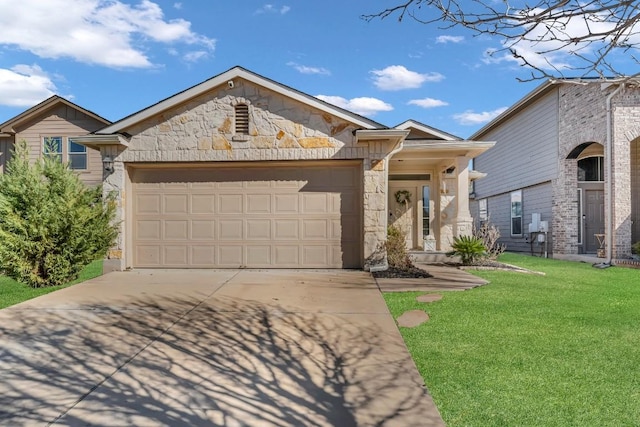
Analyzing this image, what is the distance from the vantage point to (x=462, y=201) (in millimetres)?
11625

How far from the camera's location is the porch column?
11523 millimetres

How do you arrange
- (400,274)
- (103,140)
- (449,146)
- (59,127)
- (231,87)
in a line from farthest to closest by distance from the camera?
(59,127)
(449,146)
(231,87)
(103,140)
(400,274)

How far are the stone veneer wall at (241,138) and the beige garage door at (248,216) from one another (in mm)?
368

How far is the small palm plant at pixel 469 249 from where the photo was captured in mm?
10625

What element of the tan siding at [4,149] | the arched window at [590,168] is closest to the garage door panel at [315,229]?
the arched window at [590,168]

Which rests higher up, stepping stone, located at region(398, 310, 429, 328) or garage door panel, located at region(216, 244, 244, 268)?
garage door panel, located at region(216, 244, 244, 268)

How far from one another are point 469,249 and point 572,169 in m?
6.33

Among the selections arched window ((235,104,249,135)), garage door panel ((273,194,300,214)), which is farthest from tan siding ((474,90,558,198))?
arched window ((235,104,249,135))

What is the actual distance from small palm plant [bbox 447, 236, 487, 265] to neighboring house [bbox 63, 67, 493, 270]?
2736 mm

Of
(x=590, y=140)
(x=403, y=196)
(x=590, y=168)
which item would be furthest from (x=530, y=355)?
(x=590, y=168)

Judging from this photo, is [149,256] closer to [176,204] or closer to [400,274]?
[176,204]

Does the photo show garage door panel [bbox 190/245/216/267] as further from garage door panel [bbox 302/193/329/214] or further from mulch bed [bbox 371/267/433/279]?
mulch bed [bbox 371/267/433/279]

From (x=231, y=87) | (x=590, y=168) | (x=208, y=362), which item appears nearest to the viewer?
(x=208, y=362)

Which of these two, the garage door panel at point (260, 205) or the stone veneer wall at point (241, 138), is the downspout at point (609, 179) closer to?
the stone veneer wall at point (241, 138)
